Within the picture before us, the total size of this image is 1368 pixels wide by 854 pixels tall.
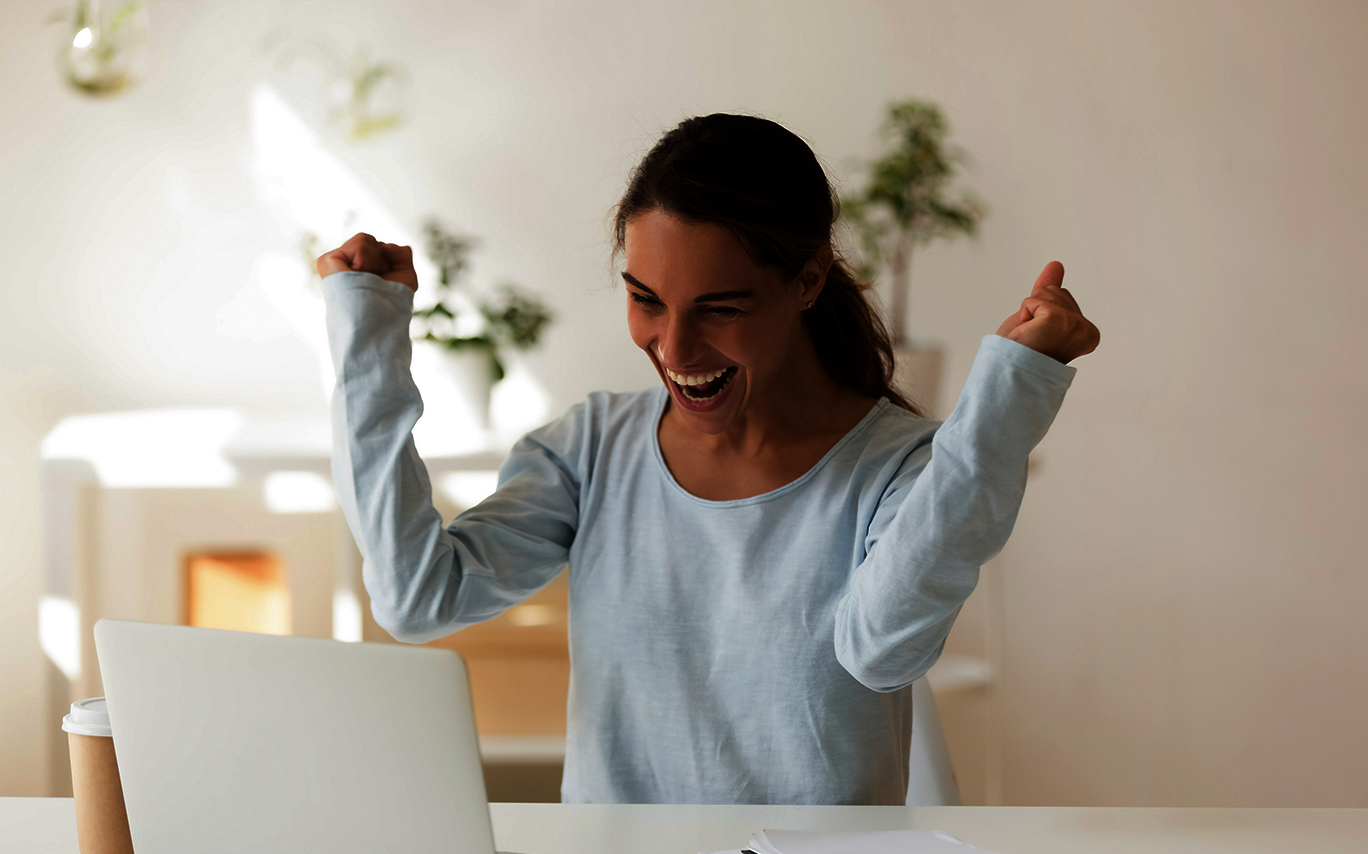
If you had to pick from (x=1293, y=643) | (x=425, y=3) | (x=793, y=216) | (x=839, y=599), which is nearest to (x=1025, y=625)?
(x=1293, y=643)

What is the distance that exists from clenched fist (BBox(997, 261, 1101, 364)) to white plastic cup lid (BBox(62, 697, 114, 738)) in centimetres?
66

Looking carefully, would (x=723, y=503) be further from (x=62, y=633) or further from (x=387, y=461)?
(x=62, y=633)

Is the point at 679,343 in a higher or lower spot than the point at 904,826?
higher

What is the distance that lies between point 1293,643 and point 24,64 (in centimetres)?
301

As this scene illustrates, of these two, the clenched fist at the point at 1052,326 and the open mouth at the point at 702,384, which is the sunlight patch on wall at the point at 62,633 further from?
the clenched fist at the point at 1052,326

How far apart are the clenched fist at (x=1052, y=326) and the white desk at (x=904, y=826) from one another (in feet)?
1.22

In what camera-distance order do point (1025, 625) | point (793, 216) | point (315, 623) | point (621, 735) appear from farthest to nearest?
point (1025, 625) < point (315, 623) < point (621, 735) < point (793, 216)

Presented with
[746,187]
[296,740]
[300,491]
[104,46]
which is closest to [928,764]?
[746,187]

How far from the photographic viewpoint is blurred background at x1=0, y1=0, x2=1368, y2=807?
2.22 metres

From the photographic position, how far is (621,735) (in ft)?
3.47

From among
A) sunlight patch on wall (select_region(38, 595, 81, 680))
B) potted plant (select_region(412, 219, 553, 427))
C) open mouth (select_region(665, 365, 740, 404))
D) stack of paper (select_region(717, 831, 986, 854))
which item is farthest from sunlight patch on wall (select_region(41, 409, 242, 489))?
stack of paper (select_region(717, 831, 986, 854))

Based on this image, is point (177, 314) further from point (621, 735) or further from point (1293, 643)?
point (1293, 643)

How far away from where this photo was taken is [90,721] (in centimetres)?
69

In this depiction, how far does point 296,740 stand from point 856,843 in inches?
15.9
